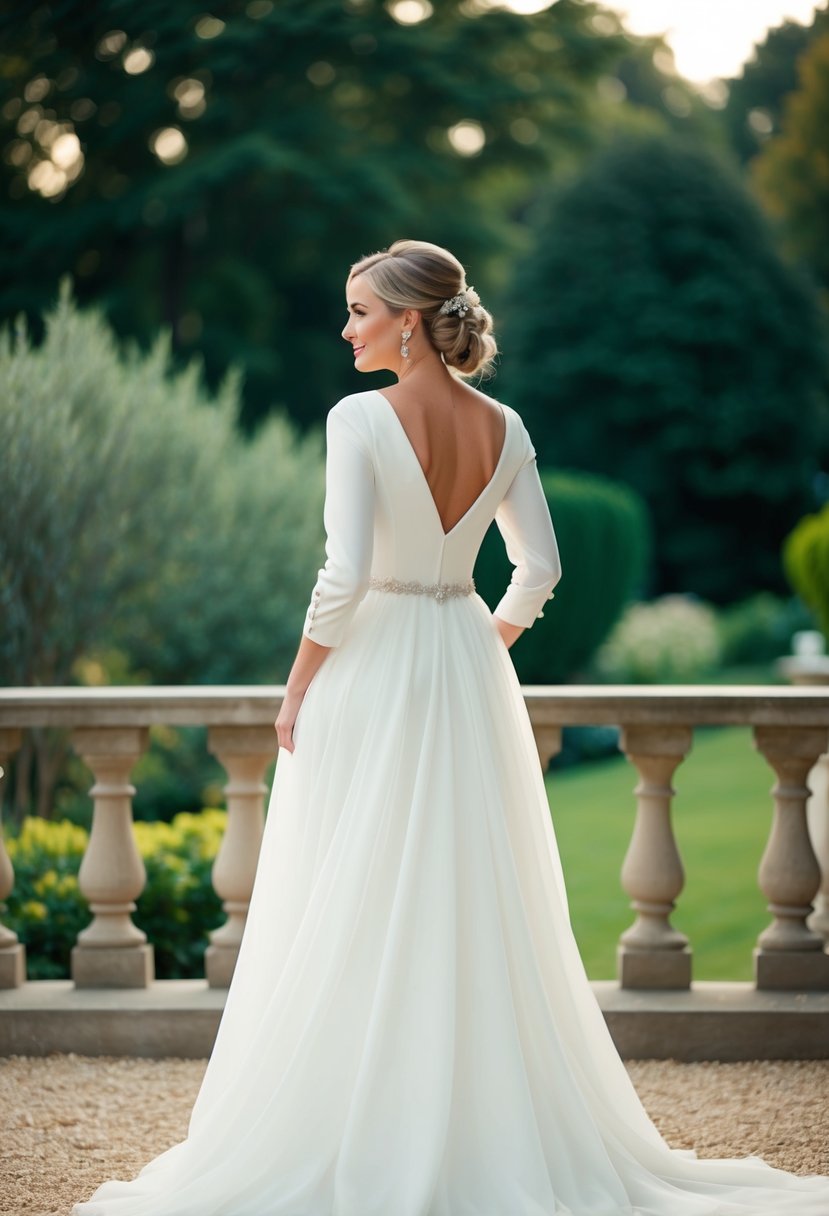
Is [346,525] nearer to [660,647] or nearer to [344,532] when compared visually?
[344,532]

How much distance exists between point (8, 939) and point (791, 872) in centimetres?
235

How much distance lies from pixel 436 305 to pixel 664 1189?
1.94m

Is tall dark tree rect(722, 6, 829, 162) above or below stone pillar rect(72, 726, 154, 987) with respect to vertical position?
above

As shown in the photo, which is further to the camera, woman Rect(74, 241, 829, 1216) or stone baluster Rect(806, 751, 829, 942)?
stone baluster Rect(806, 751, 829, 942)

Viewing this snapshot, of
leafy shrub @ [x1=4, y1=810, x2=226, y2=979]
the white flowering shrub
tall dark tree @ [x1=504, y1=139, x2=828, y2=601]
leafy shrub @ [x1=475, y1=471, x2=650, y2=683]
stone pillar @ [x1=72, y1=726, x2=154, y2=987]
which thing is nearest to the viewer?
stone pillar @ [x1=72, y1=726, x2=154, y2=987]

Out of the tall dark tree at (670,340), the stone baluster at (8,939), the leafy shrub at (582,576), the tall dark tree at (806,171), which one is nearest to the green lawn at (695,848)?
the leafy shrub at (582,576)

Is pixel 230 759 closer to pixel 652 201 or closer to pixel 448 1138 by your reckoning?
pixel 448 1138

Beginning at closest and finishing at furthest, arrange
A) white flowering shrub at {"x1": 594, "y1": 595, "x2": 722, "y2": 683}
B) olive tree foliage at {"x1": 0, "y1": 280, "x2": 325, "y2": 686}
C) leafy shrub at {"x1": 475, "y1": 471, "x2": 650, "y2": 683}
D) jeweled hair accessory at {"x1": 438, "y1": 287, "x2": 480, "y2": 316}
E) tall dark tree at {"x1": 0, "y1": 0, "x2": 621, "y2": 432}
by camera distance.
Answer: jeweled hair accessory at {"x1": 438, "y1": 287, "x2": 480, "y2": 316}, olive tree foliage at {"x1": 0, "y1": 280, "x2": 325, "y2": 686}, leafy shrub at {"x1": 475, "y1": 471, "x2": 650, "y2": 683}, white flowering shrub at {"x1": 594, "y1": 595, "x2": 722, "y2": 683}, tall dark tree at {"x1": 0, "y1": 0, "x2": 621, "y2": 432}

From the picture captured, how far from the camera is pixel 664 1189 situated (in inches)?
115

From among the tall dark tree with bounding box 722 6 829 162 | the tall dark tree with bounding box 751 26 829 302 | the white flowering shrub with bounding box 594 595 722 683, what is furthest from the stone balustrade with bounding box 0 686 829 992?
the tall dark tree with bounding box 722 6 829 162

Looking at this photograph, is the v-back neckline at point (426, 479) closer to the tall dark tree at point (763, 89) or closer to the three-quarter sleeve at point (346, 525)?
the three-quarter sleeve at point (346, 525)

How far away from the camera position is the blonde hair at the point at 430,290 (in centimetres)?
308

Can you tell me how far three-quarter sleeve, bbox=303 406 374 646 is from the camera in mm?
2980

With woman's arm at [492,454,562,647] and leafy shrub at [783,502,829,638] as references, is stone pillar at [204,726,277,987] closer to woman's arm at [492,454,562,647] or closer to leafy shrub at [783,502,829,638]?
woman's arm at [492,454,562,647]
